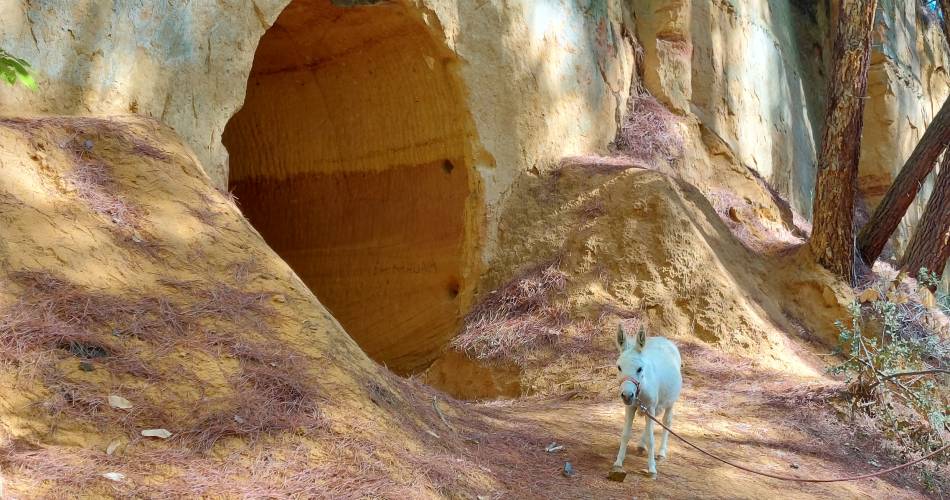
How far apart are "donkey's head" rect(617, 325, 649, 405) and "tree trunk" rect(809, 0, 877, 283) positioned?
23.4ft

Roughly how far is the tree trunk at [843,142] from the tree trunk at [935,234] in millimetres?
1593

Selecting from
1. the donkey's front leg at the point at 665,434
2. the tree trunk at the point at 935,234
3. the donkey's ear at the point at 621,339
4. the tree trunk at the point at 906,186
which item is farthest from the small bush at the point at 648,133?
the donkey's ear at the point at 621,339

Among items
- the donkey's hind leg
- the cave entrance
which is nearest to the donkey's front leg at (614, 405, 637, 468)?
the donkey's hind leg

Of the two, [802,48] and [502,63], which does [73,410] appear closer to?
[502,63]

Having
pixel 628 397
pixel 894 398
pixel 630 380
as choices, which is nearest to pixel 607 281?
pixel 894 398

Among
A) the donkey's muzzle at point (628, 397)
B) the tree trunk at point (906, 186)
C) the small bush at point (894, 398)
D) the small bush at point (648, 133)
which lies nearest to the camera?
the donkey's muzzle at point (628, 397)

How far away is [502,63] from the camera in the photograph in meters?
11.9

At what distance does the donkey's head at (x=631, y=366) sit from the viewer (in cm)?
635

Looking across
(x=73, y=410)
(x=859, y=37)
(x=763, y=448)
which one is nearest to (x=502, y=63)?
(x=859, y=37)

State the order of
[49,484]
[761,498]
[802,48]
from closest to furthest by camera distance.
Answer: [49,484], [761,498], [802,48]

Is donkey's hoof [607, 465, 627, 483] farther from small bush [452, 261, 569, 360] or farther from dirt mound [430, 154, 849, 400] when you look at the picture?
small bush [452, 261, 569, 360]

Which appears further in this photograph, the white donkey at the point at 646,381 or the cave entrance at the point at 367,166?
the cave entrance at the point at 367,166

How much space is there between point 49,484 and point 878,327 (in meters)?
11.0

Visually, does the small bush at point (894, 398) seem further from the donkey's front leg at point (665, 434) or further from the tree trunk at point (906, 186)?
the tree trunk at point (906, 186)
